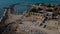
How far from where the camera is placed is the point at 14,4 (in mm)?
→ 4922

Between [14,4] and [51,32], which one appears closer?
[51,32]

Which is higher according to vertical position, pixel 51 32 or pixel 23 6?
pixel 23 6

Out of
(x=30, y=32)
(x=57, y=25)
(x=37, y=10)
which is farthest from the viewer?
(x=37, y=10)

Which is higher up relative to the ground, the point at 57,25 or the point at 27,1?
the point at 27,1

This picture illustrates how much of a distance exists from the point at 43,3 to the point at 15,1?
2.29 feet

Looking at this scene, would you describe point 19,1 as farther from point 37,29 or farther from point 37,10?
point 37,29

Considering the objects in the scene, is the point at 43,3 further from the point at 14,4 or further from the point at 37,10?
the point at 14,4

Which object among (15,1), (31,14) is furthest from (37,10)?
(15,1)

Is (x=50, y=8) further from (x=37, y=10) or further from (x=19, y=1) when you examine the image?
(x=19, y=1)

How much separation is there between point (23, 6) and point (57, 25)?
0.93m

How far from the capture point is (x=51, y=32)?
14.9 ft

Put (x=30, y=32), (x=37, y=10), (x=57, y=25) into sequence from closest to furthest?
(x=30, y=32) < (x=57, y=25) < (x=37, y=10)

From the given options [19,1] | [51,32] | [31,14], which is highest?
[19,1]

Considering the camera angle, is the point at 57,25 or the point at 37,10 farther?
the point at 37,10
